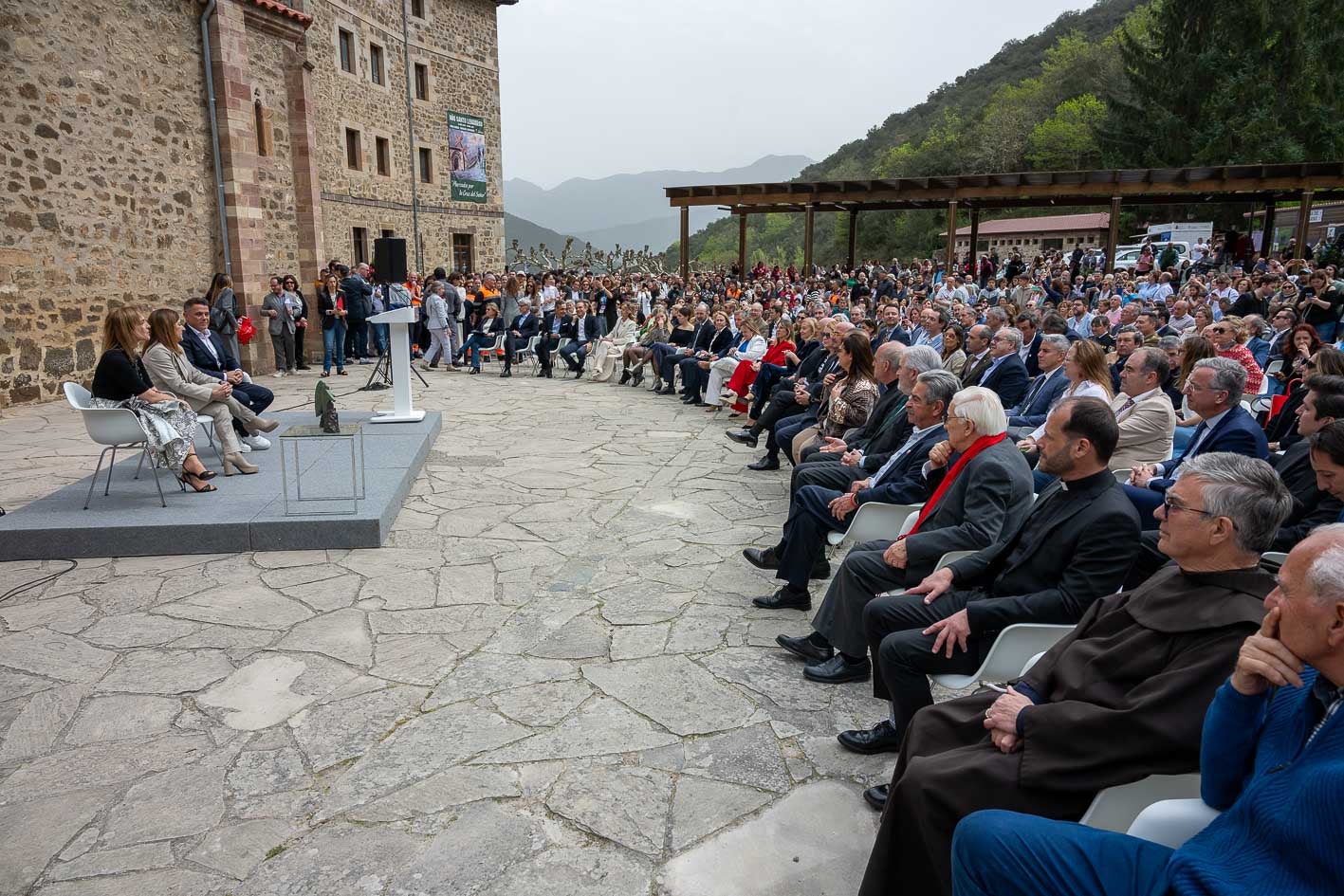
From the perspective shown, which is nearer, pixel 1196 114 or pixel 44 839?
pixel 44 839

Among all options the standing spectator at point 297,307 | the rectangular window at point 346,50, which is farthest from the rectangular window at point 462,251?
the standing spectator at point 297,307

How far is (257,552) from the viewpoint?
4934 mm

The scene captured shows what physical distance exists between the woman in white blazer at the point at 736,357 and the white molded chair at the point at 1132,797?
25.8 feet

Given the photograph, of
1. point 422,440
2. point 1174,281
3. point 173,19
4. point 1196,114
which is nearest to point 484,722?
point 422,440

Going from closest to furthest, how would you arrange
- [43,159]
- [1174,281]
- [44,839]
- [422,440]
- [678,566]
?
[44,839], [678,566], [422,440], [43,159], [1174,281]

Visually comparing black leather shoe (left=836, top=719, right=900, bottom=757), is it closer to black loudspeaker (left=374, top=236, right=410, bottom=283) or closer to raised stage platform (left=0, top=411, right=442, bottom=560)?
raised stage platform (left=0, top=411, right=442, bottom=560)

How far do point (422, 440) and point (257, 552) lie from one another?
2.45 m

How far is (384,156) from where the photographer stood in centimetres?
2292

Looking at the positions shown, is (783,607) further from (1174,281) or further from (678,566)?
(1174,281)

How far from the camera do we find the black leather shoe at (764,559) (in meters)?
4.75

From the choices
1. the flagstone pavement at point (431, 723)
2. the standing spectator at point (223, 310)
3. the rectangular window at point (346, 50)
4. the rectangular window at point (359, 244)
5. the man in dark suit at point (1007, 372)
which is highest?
the rectangular window at point (346, 50)

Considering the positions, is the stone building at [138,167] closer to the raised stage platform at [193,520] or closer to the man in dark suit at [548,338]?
the man in dark suit at [548,338]

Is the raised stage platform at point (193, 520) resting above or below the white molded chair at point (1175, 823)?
below

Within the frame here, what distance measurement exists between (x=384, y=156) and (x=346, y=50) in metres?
2.76
